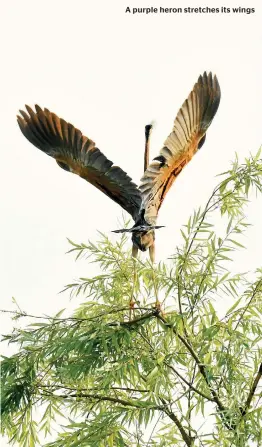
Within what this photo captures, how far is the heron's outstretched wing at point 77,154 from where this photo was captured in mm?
3668

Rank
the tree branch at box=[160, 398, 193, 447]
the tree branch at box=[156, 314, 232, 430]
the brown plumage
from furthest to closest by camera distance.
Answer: the brown plumage < the tree branch at box=[160, 398, 193, 447] < the tree branch at box=[156, 314, 232, 430]

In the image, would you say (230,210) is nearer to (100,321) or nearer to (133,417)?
(100,321)

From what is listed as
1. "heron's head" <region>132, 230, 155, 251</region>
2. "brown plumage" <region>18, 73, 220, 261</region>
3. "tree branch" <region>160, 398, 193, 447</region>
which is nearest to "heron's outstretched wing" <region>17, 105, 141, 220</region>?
"brown plumage" <region>18, 73, 220, 261</region>

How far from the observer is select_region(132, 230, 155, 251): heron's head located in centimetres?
355

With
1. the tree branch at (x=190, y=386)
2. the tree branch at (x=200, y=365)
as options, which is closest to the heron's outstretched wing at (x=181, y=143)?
the tree branch at (x=200, y=365)

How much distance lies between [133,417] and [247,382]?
474mm

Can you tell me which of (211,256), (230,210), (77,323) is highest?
Result: (230,210)

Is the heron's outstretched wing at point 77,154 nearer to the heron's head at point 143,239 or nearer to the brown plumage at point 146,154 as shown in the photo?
the brown plumage at point 146,154

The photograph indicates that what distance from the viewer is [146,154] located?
3.90 meters

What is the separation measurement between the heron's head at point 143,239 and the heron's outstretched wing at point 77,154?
0.37 ft

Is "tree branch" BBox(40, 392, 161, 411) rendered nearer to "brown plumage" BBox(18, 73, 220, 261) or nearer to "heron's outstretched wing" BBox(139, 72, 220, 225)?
"brown plumage" BBox(18, 73, 220, 261)

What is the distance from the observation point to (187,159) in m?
3.86

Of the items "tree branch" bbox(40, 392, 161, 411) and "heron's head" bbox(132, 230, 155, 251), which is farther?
"heron's head" bbox(132, 230, 155, 251)

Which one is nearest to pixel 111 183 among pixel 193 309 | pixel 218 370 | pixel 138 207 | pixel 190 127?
pixel 138 207
